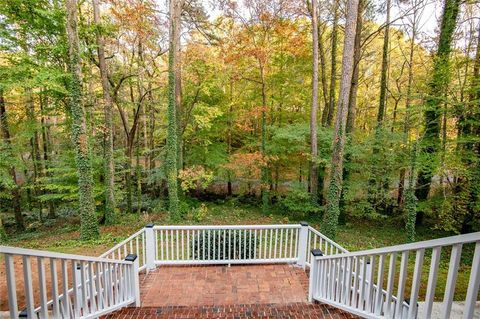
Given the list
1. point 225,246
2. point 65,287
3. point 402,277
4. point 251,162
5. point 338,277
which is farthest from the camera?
point 251,162

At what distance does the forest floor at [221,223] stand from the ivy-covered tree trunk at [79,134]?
1.99ft

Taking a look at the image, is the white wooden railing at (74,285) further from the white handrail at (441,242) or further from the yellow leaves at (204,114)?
the yellow leaves at (204,114)

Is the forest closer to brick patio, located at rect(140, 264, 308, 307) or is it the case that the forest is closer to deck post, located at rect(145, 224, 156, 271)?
brick patio, located at rect(140, 264, 308, 307)

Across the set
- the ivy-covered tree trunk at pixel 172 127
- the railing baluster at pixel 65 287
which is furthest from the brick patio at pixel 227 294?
the ivy-covered tree trunk at pixel 172 127

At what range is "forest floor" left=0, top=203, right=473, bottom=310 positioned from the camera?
6.70 meters

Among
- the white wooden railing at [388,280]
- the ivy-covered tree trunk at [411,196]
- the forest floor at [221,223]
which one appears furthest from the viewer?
the ivy-covered tree trunk at [411,196]

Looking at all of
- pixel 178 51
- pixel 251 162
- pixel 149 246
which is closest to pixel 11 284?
pixel 149 246

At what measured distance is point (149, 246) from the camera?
4.67 meters

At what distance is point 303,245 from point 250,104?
8.70 m

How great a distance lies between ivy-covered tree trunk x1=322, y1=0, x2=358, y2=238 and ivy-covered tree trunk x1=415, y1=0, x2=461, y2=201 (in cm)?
199

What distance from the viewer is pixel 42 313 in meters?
1.65

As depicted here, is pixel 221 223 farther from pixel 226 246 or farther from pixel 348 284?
pixel 348 284

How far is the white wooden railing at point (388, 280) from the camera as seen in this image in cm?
127

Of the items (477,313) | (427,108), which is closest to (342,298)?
(477,313)
